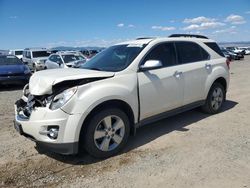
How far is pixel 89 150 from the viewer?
4.04 meters

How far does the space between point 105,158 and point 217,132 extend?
7.50ft

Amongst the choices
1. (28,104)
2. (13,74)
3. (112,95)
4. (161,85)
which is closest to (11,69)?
(13,74)

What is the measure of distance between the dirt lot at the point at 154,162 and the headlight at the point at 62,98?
0.91 metres

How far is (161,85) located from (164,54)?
0.68 meters

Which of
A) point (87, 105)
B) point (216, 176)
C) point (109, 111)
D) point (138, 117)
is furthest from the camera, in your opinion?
point (138, 117)

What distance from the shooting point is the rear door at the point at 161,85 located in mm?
4676

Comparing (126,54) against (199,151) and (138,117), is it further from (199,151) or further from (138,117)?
(199,151)

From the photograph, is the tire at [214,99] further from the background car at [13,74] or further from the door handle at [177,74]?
the background car at [13,74]

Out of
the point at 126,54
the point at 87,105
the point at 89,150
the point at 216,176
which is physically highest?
the point at 126,54

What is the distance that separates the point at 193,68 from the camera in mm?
5684

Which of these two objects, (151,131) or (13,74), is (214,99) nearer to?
(151,131)

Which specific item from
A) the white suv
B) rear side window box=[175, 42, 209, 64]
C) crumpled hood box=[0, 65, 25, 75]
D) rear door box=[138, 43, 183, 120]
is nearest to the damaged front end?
the white suv

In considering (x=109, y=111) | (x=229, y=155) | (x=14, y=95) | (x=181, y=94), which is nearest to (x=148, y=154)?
(x=109, y=111)

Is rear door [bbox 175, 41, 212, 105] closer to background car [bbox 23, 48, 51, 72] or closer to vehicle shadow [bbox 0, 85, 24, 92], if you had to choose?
vehicle shadow [bbox 0, 85, 24, 92]
